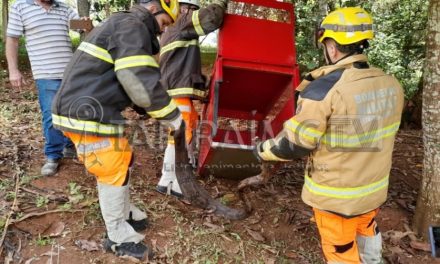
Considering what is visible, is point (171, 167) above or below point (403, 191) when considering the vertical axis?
above

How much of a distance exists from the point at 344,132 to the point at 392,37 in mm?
4323

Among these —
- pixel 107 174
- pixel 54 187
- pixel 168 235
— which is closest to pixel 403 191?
pixel 168 235

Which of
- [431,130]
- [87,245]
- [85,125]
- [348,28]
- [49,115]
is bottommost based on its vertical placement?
[87,245]

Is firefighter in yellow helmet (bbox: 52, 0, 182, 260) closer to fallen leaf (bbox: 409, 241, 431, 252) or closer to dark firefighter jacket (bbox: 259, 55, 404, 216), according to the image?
dark firefighter jacket (bbox: 259, 55, 404, 216)

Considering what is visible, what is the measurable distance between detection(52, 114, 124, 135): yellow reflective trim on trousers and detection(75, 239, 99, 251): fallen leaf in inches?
33.8

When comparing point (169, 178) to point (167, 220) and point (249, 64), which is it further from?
point (249, 64)

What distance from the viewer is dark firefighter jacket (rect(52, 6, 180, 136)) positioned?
2.50m

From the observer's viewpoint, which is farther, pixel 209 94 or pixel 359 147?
pixel 209 94

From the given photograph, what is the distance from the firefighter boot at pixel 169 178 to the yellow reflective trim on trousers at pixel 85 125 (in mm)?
1122

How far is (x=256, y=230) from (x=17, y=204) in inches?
74.5

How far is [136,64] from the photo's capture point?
8.14ft

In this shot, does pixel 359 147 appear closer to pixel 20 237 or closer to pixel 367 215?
pixel 367 215

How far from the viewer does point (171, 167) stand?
384 cm

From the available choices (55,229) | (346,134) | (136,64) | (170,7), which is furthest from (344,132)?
(55,229)
